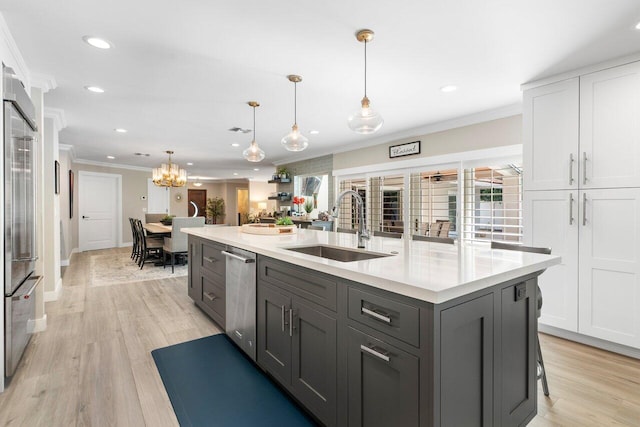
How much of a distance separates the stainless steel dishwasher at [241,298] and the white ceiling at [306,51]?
63.7 inches

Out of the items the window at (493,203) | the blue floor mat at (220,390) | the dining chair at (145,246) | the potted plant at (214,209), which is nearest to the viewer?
the blue floor mat at (220,390)

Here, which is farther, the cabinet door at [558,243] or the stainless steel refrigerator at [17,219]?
the cabinet door at [558,243]

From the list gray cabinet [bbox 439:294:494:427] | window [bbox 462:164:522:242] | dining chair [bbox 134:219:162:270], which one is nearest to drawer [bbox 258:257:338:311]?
gray cabinet [bbox 439:294:494:427]

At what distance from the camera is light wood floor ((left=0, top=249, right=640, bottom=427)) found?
1.85m

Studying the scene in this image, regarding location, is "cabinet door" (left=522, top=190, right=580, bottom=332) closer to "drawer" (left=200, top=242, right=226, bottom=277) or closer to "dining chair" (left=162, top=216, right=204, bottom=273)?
"drawer" (left=200, top=242, right=226, bottom=277)

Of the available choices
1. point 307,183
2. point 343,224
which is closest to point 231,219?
point 307,183

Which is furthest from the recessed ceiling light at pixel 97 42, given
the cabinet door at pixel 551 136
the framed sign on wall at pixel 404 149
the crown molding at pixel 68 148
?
the crown molding at pixel 68 148

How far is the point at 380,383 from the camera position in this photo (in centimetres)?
133

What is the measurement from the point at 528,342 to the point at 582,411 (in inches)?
27.3

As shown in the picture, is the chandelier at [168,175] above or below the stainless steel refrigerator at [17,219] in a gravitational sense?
above

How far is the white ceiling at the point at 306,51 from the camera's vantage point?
6.68 feet

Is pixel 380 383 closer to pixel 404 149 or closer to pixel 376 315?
pixel 376 315

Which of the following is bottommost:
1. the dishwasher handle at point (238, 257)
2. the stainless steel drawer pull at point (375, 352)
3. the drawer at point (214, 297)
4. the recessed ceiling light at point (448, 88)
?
the drawer at point (214, 297)

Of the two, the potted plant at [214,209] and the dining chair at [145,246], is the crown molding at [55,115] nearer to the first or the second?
the dining chair at [145,246]
